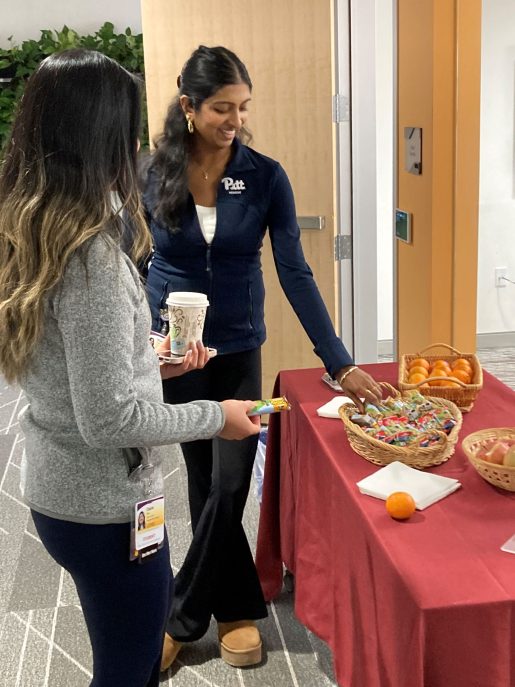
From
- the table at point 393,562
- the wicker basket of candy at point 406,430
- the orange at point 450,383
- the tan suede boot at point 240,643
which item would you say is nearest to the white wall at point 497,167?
the table at point 393,562

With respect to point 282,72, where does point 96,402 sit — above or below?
below

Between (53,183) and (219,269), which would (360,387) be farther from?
(53,183)

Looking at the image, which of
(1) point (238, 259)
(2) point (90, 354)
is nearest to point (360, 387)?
(1) point (238, 259)

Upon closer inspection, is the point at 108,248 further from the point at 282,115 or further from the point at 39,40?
the point at 39,40

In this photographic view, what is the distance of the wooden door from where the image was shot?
13.0ft

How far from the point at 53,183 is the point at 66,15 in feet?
17.9

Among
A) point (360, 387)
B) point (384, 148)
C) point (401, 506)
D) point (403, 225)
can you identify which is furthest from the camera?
point (384, 148)

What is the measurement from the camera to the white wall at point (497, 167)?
3.57 meters

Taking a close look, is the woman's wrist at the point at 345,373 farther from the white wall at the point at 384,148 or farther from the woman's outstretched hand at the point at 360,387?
the white wall at the point at 384,148

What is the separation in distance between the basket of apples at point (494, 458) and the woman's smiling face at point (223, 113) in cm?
98

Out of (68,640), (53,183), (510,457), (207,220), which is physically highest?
(53,183)

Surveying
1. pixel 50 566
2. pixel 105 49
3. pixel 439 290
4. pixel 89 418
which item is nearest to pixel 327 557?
pixel 89 418

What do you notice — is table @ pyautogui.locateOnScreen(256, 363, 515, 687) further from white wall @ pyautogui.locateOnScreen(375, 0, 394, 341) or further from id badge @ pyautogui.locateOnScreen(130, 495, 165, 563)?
white wall @ pyautogui.locateOnScreen(375, 0, 394, 341)

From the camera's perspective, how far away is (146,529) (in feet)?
4.79
